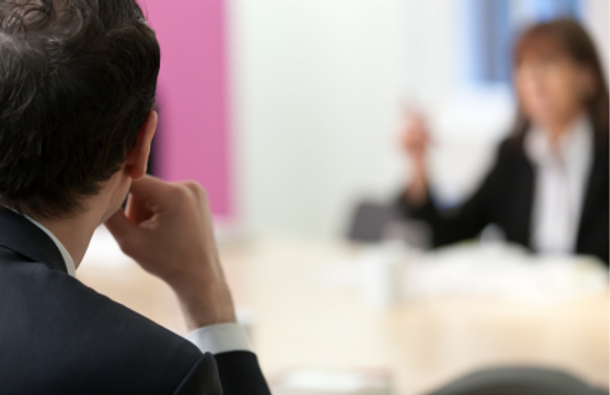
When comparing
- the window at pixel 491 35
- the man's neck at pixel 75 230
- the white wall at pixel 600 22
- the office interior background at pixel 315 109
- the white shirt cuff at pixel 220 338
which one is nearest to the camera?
the man's neck at pixel 75 230

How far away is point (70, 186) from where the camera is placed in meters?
0.67

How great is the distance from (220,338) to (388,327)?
3.03 feet

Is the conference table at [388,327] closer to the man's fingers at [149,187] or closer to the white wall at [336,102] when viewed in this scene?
the man's fingers at [149,187]

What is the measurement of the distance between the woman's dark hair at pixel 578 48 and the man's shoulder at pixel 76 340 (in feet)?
7.30

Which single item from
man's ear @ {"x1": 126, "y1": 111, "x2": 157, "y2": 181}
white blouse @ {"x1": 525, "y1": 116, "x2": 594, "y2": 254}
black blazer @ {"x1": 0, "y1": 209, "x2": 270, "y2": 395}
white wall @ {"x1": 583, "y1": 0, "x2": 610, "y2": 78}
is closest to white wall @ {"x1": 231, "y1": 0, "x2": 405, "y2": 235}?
white wall @ {"x1": 583, "y1": 0, "x2": 610, "y2": 78}

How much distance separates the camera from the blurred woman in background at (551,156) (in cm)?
256

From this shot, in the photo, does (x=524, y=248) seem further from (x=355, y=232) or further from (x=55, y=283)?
(x=55, y=283)

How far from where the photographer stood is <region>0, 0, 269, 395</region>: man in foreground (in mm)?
585

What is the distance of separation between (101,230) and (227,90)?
231cm

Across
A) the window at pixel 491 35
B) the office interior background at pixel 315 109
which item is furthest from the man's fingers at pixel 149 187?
the window at pixel 491 35

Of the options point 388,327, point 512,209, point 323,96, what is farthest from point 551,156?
point 323,96

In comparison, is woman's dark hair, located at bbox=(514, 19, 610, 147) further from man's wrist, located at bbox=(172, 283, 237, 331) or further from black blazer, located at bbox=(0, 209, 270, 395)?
black blazer, located at bbox=(0, 209, 270, 395)

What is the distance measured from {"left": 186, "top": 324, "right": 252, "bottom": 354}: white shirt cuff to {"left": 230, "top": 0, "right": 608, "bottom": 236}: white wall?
3529mm

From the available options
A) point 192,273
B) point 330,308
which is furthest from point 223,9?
point 192,273
